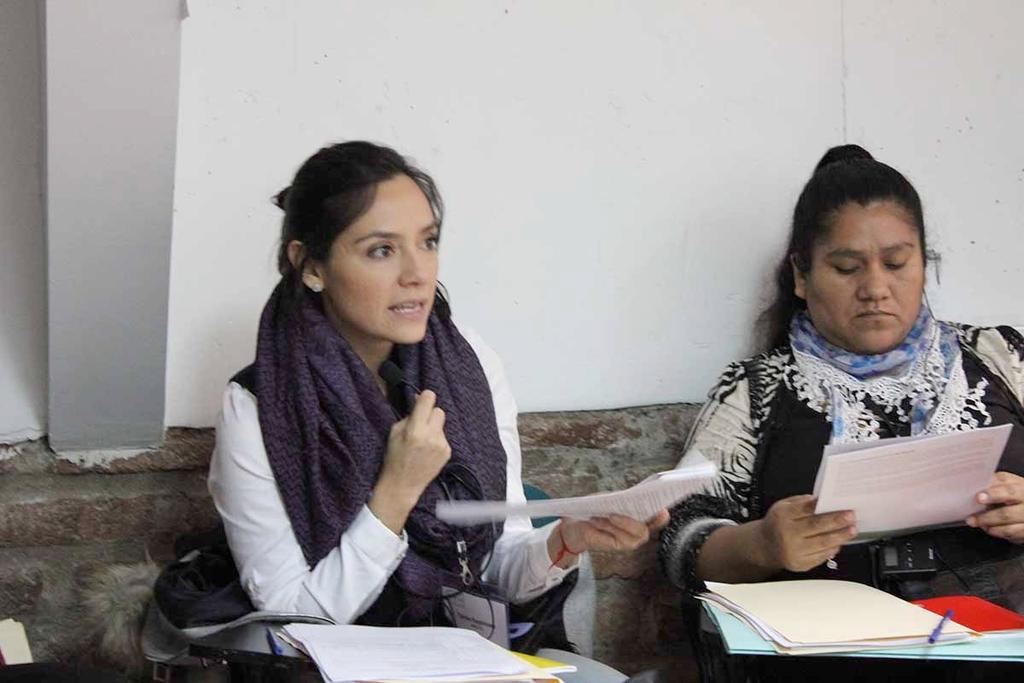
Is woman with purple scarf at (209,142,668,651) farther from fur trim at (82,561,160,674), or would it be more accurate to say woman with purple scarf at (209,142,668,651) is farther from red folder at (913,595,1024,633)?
red folder at (913,595,1024,633)

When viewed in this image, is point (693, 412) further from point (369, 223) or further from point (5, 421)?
point (5, 421)

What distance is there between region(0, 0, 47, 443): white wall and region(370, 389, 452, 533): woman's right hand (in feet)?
2.58

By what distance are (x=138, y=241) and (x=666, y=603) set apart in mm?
1270

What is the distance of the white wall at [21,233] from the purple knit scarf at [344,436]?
21.6 inches

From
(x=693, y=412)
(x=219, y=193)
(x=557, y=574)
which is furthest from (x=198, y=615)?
(x=693, y=412)

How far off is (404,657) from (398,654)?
0.01 meters

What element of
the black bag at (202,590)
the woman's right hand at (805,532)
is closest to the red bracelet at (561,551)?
the woman's right hand at (805,532)

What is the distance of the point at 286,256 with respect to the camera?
200cm

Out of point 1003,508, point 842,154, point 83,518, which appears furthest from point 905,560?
point 83,518

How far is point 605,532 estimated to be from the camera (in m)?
1.82

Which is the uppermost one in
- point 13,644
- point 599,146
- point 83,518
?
point 599,146

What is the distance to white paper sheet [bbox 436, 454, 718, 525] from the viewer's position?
1556mm

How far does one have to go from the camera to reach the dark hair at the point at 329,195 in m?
1.95

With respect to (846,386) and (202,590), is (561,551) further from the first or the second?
(846,386)
